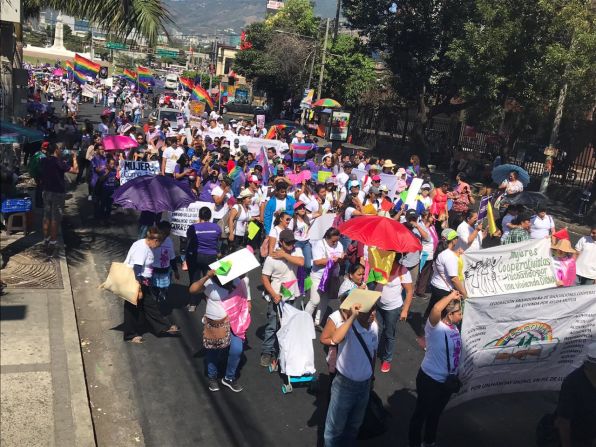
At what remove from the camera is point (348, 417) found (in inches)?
199

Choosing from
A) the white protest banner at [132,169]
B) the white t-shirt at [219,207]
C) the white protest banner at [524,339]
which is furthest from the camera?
the white protest banner at [132,169]

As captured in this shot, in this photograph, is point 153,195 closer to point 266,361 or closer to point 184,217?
point 184,217

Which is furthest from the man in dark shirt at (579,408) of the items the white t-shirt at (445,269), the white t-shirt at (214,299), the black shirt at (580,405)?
the white t-shirt at (214,299)

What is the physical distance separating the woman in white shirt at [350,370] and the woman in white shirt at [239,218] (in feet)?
17.9

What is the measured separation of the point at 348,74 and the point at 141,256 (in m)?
34.6

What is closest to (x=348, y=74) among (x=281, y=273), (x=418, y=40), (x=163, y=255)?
(x=418, y=40)

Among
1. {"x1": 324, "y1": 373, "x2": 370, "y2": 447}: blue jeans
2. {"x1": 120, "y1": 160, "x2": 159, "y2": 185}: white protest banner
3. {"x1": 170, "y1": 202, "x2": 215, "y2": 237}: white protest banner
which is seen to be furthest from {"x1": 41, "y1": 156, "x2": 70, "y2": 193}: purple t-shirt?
{"x1": 324, "y1": 373, "x2": 370, "y2": 447}: blue jeans

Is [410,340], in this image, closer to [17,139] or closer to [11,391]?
[11,391]

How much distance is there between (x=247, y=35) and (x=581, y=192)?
1498 inches

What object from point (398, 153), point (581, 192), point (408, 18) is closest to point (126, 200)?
point (581, 192)

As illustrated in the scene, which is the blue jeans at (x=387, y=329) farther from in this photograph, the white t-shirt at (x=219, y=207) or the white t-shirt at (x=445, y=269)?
the white t-shirt at (x=219, y=207)

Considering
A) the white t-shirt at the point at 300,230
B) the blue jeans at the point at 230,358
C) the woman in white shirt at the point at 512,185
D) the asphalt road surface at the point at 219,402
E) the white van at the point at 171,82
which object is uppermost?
the white van at the point at 171,82

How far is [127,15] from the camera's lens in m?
11.2

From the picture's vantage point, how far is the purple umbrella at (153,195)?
8.77m
